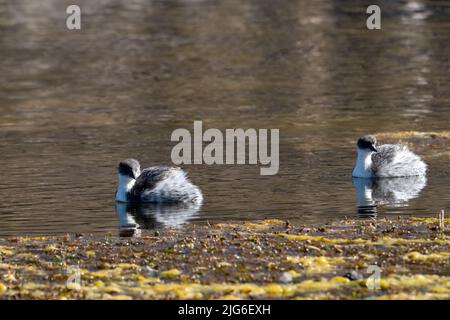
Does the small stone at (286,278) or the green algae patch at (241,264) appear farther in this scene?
the small stone at (286,278)

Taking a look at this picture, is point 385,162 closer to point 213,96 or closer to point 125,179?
point 125,179

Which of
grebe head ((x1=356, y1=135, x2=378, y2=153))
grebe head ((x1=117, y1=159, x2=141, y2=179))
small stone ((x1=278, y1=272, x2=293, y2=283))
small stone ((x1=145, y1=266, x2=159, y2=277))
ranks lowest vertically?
small stone ((x1=278, y1=272, x2=293, y2=283))

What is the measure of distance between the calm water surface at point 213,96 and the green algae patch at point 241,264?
5.56 feet

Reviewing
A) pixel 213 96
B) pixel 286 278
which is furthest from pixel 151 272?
pixel 213 96

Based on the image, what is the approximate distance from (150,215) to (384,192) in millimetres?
4580

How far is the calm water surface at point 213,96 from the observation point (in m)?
20.2

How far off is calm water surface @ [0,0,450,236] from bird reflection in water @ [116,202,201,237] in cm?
9

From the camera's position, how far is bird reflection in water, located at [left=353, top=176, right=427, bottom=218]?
19688 millimetres

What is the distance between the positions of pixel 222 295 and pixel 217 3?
1618 inches

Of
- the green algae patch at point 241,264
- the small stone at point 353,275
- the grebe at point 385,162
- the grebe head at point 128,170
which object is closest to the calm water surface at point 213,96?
the grebe at point 385,162

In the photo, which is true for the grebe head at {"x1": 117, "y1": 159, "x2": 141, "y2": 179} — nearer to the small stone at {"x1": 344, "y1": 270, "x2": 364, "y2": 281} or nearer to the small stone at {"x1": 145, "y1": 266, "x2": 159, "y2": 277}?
the small stone at {"x1": 145, "y1": 266, "x2": 159, "y2": 277}

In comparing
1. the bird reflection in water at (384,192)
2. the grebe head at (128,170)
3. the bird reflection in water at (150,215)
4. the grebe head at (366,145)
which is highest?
the grebe head at (366,145)

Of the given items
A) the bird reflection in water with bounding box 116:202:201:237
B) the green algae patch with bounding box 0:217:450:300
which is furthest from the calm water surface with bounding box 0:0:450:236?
the green algae patch with bounding box 0:217:450:300

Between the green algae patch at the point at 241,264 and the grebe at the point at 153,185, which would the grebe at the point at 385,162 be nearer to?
the grebe at the point at 153,185
